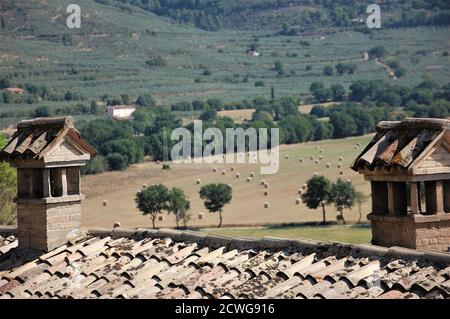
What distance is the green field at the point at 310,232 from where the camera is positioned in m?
64.9

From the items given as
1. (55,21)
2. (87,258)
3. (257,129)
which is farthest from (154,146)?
(87,258)

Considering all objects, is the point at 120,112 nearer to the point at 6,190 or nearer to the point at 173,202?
the point at 173,202

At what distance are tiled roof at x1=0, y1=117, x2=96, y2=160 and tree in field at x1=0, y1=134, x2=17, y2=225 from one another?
2965cm

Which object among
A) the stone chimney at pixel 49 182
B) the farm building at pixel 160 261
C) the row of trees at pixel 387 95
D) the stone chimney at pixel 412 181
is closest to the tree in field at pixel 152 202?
the row of trees at pixel 387 95

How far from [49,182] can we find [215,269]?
436 centimetres

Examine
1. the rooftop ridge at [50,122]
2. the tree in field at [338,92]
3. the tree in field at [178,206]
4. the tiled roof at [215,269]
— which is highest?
the tree in field at [338,92]

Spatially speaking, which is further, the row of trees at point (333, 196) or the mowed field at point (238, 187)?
the mowed field at point (238, 187)

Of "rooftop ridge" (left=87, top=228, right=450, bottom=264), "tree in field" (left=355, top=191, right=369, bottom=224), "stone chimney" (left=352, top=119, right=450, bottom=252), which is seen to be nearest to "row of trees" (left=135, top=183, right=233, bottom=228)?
"tree in field" (left=355, top=191, right=369, bottom=224)

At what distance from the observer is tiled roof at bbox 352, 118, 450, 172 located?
16844mm

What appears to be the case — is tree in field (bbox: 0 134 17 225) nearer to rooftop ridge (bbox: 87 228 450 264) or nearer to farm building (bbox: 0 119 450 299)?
farm building (bbox: 0 119 450 299)

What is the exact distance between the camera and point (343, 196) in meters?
80.3

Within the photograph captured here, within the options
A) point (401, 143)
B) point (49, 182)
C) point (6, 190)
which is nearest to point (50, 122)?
point (49, 182)

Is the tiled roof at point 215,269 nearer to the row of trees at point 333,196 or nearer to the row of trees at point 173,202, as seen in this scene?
the row of trees at point 333,196

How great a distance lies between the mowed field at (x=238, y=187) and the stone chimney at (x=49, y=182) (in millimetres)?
55973
